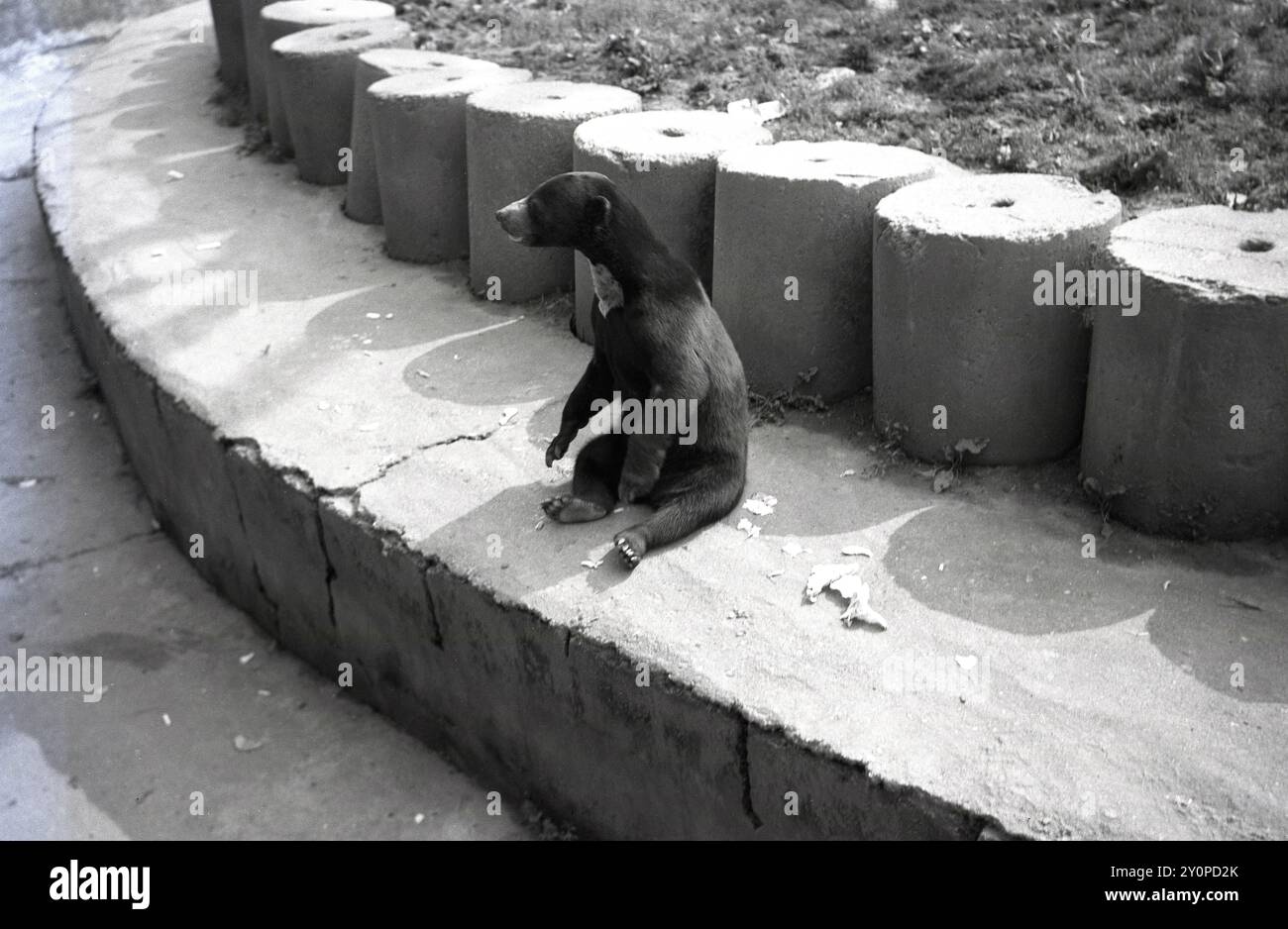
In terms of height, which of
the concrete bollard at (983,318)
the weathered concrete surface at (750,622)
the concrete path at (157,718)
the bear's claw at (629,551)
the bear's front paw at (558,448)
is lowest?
the concrete path at (157,718)

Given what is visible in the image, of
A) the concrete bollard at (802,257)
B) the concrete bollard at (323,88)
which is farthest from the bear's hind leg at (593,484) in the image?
the concrete bollard at (323,88)

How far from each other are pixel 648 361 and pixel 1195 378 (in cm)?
157

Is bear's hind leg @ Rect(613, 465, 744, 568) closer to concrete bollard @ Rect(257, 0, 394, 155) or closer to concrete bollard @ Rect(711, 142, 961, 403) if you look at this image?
concrete bollard @ Rect(711, 142, 961, 403)

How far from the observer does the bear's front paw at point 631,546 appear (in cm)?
392

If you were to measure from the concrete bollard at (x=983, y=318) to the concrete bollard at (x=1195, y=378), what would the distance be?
0.62ft

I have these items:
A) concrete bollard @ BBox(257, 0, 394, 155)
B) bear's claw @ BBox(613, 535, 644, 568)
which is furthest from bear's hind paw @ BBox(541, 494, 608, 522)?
concrete bollard @ BBox(257, 0, 394, 155)

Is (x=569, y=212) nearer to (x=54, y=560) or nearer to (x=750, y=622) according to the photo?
(x=750, y=622)

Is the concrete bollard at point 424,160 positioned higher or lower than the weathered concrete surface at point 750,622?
higher

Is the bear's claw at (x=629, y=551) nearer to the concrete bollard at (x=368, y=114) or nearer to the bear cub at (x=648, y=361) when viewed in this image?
the bear cub at (x=648, y=361)

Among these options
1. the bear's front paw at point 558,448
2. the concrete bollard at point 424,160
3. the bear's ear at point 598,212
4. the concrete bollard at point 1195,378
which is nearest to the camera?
the concrete bollard at point 1195,378

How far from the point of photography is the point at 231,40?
10055 millimetres

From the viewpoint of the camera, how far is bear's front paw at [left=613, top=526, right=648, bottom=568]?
3918 millimetres

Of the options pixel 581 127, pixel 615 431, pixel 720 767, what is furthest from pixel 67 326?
pixel 720 767

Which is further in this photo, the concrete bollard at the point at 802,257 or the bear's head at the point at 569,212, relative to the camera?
the concrete bollard at the point at 802,257
